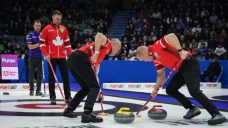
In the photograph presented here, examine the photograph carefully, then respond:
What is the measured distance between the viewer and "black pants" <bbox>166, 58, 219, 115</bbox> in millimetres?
5836

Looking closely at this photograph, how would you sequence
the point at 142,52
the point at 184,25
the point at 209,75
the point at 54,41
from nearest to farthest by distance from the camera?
1. the point at 142,52
2. the point at 54,41
3. the point at 209,75
4. the point at 184,25

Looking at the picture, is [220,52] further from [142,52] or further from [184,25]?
[142,52]

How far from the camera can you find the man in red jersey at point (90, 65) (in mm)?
5863

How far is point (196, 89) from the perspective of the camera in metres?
5.87

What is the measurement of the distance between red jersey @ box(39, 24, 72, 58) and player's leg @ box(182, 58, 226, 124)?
283 centimetres

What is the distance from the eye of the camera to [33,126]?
5.41 m

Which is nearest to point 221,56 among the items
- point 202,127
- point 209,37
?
point 209,37

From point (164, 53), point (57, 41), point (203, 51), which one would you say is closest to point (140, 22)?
point (203, 51)

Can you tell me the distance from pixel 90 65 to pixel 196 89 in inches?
62.4

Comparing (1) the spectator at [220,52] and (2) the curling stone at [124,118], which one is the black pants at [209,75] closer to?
(1) the spectator at [220,52]

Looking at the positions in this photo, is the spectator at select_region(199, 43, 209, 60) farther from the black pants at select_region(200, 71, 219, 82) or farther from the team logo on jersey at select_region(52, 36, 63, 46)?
the team logo on jersey at select_region(52, 36, 63, 46)

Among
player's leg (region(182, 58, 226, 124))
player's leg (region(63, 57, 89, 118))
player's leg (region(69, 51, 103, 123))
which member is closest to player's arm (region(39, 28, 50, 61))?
player's leg (region(63, 57, 89, 118))

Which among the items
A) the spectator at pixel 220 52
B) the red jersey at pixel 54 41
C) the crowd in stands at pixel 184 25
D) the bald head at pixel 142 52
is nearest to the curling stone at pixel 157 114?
the bald head at pixel 142 52

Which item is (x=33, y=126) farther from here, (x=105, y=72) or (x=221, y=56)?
(x=221, y=56)
